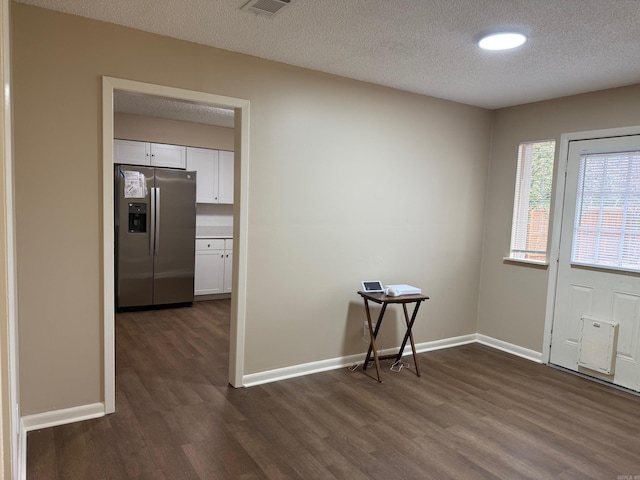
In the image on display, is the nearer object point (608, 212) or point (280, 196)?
point (280, 196)

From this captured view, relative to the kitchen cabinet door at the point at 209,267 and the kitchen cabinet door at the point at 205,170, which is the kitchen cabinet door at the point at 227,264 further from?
the kitchen cabinet door at the point at 205,170

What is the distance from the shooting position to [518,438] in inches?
110

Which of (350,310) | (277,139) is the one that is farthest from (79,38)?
(350,310)

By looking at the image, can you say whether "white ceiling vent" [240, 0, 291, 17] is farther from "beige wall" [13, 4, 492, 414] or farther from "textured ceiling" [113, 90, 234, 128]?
"textured ceiling" [113, 90, 234, 128]

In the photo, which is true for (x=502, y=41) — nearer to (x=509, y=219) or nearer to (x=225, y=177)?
(x=509, y=219)

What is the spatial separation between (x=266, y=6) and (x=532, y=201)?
322 cm

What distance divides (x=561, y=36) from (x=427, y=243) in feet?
7.14

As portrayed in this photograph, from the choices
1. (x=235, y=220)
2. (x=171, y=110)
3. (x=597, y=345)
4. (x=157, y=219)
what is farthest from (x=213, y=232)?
(x=597, y=345)

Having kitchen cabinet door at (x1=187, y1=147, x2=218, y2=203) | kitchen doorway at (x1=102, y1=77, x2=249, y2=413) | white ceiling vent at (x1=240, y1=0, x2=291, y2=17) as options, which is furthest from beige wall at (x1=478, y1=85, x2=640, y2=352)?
kitchen cabinet door at (x1=187, y1=147, x2=218, y2=203)

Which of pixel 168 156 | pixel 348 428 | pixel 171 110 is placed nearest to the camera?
pixel 348 428

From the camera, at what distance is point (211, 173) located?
618 centimetres

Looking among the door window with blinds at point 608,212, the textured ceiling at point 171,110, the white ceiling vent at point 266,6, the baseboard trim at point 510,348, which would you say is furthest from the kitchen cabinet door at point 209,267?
the door window with blinds at point 608,212

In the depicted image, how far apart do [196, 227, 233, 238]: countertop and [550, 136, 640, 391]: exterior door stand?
4.28 m

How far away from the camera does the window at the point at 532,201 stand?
420 cm
